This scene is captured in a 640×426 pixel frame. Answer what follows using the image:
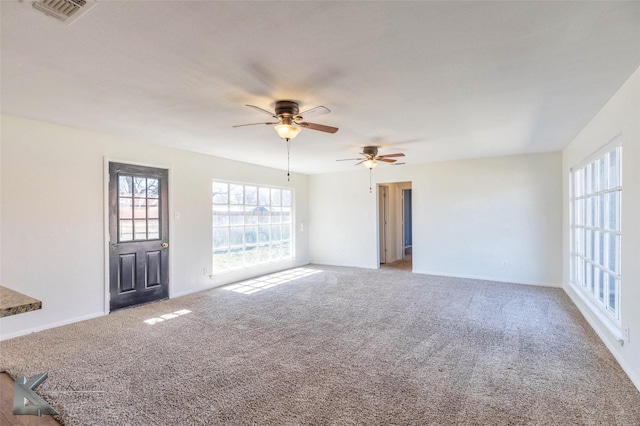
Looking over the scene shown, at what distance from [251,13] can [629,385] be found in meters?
3.82

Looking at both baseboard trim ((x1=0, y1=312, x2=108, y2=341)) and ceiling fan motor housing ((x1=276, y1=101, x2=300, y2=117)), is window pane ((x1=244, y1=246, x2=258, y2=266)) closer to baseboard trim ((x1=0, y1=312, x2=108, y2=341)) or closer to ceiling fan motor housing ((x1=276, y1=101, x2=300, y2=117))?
baseboard trim ((x1=0, y1=312, x2=108, y2=341))

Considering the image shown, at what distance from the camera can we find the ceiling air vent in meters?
1.65

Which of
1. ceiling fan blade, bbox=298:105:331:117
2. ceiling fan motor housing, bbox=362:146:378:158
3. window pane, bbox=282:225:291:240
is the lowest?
window pane, bbox=282:225:291:240

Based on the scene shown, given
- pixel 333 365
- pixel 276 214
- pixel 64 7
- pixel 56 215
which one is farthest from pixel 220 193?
pixel 64 7

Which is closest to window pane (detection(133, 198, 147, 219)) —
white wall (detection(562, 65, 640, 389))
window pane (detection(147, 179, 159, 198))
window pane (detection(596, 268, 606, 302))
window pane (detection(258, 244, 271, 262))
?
window pane (detection(147, 179, 159, 198))

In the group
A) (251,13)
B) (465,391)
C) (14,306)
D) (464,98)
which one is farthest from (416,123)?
(14,306)

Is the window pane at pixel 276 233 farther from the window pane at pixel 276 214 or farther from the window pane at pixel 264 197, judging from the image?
the window pane at pixel 264 197

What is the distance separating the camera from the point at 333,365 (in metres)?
2.82

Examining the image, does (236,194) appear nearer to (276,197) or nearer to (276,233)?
(276,197)

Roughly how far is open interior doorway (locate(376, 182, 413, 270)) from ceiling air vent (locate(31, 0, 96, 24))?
6.71 metres

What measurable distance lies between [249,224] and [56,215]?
3.45 meters

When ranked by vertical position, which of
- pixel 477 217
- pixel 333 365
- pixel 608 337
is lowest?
pixel 333 365

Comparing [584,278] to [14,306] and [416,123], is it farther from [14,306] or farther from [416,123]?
[14,306]

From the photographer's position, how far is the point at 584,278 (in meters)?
4.59
